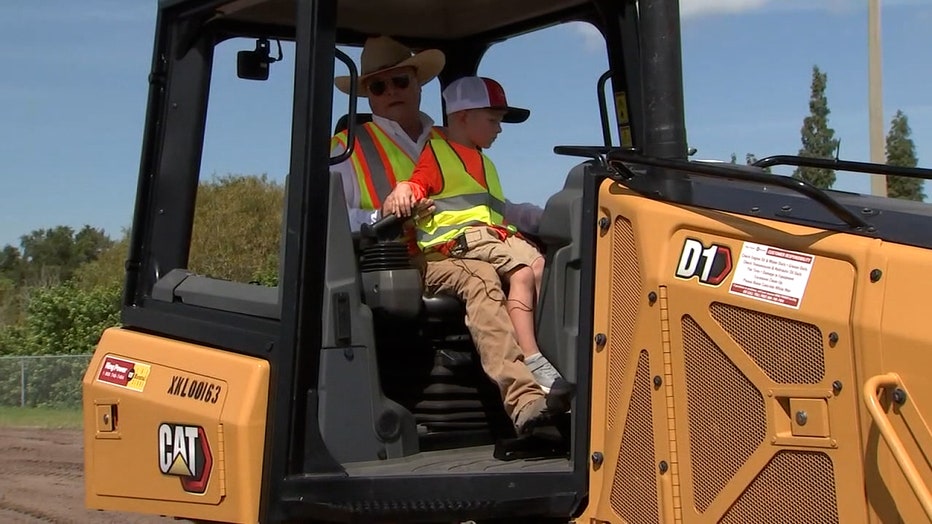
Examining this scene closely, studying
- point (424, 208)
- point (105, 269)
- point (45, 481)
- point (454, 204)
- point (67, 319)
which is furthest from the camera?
point (105, 269)

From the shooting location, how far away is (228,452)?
11.5 ft

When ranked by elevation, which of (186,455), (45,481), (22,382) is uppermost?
(186,455)

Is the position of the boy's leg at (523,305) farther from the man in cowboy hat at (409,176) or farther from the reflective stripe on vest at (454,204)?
the reflective stripe on vest at (454,204)

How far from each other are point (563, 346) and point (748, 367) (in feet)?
2.96

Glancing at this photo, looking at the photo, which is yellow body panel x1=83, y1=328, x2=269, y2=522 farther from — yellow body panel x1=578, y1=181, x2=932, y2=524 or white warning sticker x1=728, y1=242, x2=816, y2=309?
white warning sticker x1=728, y1=242, x2=816, y2=309

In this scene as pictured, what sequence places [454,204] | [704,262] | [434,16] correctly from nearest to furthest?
[704,262] → [454,204] → [434,16]

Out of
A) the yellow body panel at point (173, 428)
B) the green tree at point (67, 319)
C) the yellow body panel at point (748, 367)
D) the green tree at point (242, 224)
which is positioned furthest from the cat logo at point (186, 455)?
the green tree at point (67, 319)

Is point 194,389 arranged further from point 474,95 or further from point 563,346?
point 474,95

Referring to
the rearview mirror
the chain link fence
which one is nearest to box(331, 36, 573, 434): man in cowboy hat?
the rearview mirror

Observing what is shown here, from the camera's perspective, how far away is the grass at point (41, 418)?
16641 millimetres

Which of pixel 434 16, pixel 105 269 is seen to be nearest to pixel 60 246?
pixel 105 269

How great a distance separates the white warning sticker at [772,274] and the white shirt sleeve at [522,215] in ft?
5.39

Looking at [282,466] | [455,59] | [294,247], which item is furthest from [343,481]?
[455,59]

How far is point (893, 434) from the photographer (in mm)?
2531
